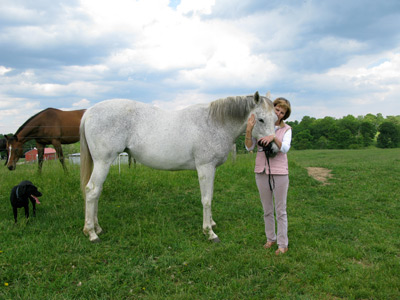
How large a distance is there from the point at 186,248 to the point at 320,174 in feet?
23.0

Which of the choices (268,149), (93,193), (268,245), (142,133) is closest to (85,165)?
(93,193)

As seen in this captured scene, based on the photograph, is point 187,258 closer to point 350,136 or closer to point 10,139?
point 10,139

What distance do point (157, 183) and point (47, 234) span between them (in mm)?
3305

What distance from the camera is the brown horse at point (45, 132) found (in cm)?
613

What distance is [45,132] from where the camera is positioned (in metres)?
6.39

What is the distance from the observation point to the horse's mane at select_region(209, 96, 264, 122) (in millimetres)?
3836

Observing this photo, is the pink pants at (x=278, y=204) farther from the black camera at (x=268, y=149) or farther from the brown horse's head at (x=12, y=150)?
the brown horse's head at (x=12, y=150)

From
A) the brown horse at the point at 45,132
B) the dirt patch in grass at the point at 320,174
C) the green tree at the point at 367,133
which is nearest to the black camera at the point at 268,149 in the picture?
the brown horse at the point at 45,132

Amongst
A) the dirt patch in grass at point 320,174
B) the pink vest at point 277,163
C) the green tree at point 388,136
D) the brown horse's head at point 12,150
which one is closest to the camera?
the pink vest at point 277,163

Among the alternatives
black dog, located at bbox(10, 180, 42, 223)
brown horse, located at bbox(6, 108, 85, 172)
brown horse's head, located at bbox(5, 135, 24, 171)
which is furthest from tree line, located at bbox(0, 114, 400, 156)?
black dog, located at bbox(10, 180, 42, 223)

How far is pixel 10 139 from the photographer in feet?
19.9

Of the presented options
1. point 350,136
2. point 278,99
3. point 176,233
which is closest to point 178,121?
point 278,99

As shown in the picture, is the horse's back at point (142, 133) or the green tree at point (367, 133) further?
the green tree at point (367, 133)

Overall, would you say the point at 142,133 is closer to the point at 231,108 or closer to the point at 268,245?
the point at 231,108
